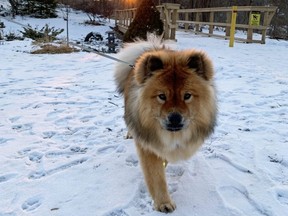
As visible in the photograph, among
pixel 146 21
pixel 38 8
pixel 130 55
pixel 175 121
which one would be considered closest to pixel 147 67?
pixel 175 121

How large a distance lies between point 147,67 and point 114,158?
1.17 m

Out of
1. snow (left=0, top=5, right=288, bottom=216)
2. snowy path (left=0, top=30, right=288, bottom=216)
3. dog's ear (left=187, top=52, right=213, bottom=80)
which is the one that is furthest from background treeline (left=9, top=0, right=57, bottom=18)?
dog's ear (left=187, top=52, right=213, bottom=80)

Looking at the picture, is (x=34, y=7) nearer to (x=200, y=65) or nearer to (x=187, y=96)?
(x=200, y=65)

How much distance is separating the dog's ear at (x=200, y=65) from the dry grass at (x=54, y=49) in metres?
9.18

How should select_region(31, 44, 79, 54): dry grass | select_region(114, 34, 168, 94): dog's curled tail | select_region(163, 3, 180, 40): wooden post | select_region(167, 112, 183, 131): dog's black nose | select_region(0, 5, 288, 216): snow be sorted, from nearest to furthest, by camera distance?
select_region(167, 112, 183, 131): dog's black nose → select_region(0, 5, 288, 216): snow → select_region(114, 34, 168, 94): dog's curled tail → select_region(31, 44, 79, 54): dry grass → select_region(163, 3, 180, 40): wooden post

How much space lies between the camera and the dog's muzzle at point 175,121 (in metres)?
2.09

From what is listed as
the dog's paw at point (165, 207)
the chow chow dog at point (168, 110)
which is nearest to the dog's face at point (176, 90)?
the chow chow dog at point (168, 110)

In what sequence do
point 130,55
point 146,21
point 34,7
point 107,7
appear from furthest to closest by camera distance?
point 107,7 < point 34,7 < point 146,21 < point 130,55

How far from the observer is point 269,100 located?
477cm

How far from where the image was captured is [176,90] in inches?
84.5

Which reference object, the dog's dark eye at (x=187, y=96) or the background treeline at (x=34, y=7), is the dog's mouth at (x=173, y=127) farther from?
the background treeline at (x=34, y=7)

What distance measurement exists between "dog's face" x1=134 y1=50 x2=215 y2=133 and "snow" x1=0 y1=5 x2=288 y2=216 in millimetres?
627

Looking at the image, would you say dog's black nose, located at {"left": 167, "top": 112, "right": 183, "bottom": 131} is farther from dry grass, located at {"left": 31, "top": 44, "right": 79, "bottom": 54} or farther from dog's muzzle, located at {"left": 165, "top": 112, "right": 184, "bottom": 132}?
dry grass, located at {"left": 31, "top": 44, "right": 79, "bottom": 54}

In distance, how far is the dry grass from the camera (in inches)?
418
